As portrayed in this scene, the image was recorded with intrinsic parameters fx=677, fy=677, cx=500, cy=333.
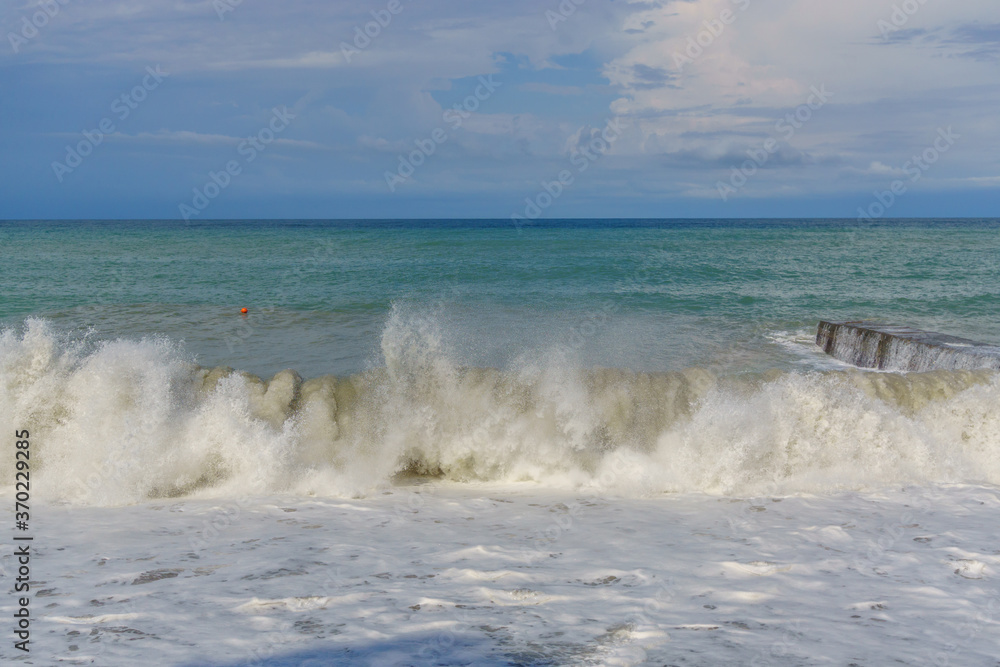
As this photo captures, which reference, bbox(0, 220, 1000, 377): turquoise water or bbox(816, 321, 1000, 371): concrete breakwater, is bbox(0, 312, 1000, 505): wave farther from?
bbox(0, 220, 1000, 377): turquoise water

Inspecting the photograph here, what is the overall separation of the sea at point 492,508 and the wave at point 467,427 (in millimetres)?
28

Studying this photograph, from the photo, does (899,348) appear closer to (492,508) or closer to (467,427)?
(467,427)

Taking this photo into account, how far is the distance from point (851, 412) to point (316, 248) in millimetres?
37831

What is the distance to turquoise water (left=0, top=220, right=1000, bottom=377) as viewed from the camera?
1348 cm

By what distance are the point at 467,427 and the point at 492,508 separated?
56.1 inches

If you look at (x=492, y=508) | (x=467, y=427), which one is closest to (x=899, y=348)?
(x=467, y=427)

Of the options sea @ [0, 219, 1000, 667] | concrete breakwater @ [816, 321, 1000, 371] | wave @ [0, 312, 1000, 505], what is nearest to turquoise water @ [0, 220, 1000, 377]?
sea @ [0, 219, 1000, 667]

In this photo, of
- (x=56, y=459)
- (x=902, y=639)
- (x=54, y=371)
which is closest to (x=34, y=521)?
(x=56, y=459)


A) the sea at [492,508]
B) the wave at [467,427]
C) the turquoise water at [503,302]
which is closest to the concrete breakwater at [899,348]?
the sea at [492,508]

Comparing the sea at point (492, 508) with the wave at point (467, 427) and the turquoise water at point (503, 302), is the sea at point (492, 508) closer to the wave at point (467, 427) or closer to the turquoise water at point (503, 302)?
the wave at point (467, 427)

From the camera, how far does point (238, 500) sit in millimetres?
6039

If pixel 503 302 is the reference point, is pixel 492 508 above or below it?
below

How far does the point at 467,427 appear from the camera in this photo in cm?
722

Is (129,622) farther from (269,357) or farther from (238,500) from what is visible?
(269,357)
